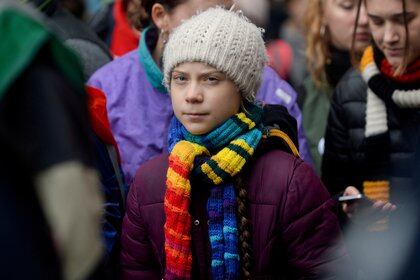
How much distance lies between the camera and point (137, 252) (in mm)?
3146

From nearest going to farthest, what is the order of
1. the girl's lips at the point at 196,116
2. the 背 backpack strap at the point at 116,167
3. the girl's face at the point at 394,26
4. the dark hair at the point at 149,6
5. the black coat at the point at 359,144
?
the girl's lips at the point at 196,116
the 背 backpack strap at the point at 116,167
the girl's face at the point at 394,26
the black coat at the point at 359,144
the dark hair at the point at 149,6

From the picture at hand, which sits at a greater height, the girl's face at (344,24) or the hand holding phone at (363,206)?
the girl's face at (344,24)

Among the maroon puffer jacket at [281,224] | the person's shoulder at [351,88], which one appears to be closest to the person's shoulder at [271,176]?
the maroon puffer jacket at [281,224]

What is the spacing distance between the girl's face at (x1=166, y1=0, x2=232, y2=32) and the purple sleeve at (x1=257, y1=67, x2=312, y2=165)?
0.47 meters

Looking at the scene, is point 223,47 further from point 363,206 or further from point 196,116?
point 363,206

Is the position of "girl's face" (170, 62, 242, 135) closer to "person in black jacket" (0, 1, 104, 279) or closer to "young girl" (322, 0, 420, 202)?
"young girl" (322, 0, 420, 202)

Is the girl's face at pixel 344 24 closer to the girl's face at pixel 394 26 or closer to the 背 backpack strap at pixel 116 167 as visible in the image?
the girl's face at pixel 394 26

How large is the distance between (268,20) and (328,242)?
5.88 metres

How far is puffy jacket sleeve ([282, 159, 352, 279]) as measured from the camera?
2979mm

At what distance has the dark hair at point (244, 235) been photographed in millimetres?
2973

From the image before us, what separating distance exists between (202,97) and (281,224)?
530mm

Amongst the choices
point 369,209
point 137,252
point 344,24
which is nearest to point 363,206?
point 369,209

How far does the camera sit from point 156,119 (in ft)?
12.8

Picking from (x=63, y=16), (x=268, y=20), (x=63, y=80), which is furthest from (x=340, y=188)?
(x=268, y=20)
